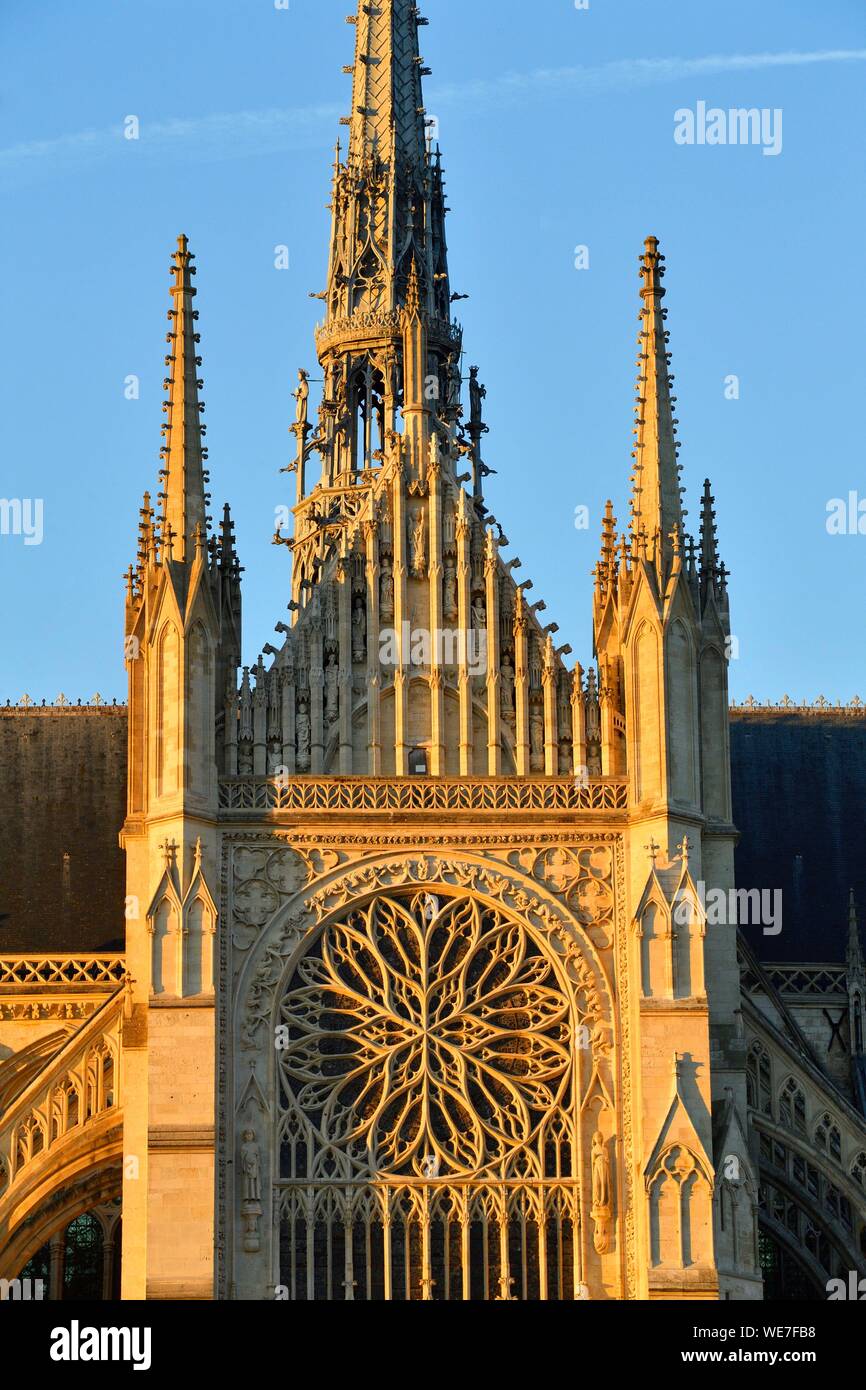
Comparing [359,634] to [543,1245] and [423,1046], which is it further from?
[543,1245]

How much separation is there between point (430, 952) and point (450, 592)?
4892mm

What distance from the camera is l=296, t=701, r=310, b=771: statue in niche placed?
1657 inches

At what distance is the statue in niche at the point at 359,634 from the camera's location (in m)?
42.7

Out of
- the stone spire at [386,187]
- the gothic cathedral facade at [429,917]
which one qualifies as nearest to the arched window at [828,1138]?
the gothic cathedral facade at [429,917]

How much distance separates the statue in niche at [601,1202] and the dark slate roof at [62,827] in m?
9.40

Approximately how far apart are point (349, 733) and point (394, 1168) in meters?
5.62

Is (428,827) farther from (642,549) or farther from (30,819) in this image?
(30,819)

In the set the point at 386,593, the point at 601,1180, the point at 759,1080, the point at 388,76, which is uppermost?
the point at 388,76

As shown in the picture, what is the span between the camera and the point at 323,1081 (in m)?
40.9

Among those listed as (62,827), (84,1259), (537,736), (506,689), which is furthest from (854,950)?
(84,1259)

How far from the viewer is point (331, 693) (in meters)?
42.4

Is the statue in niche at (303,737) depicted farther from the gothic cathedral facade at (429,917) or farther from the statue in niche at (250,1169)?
the statue in niche at (250,1169)
